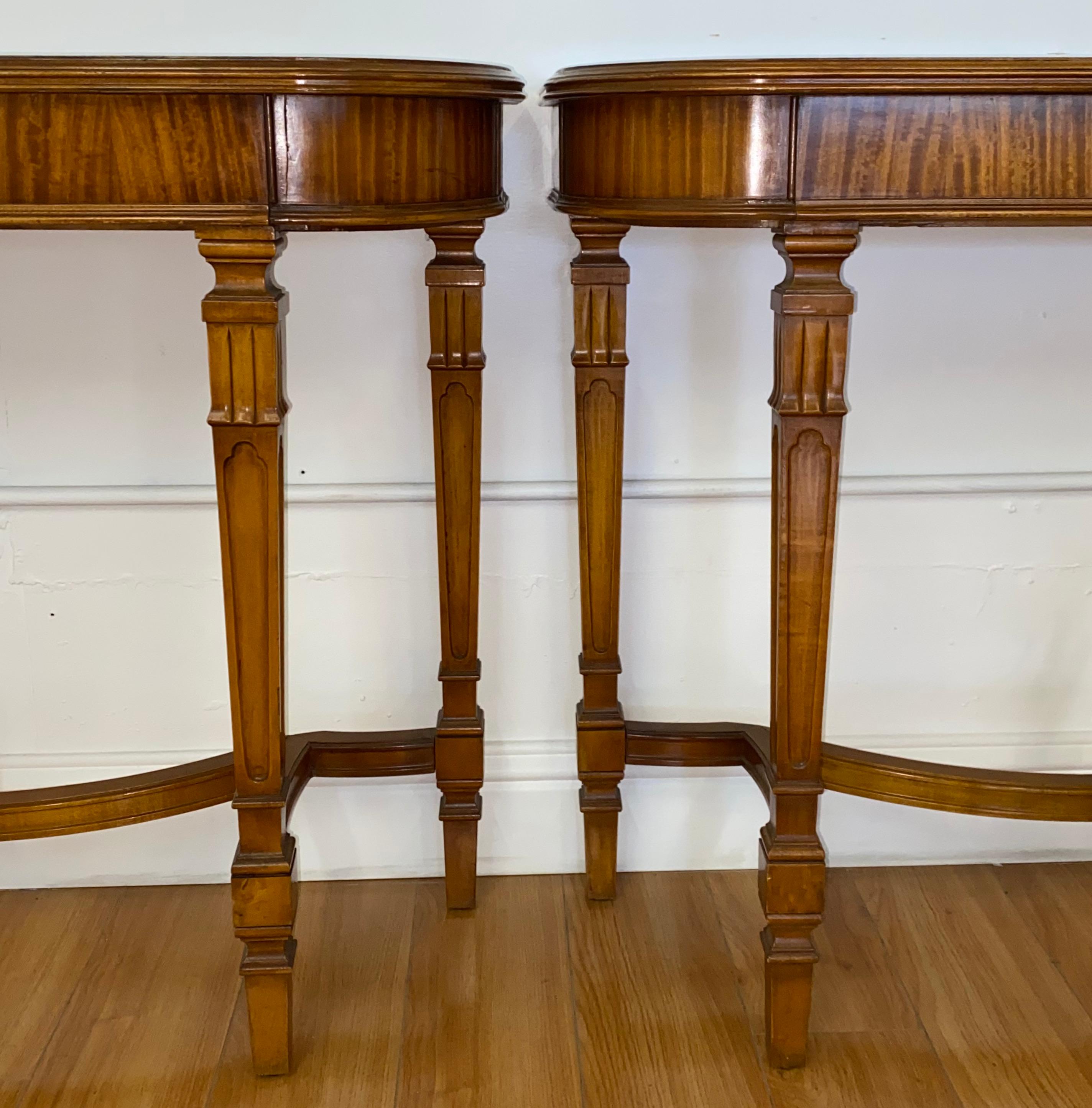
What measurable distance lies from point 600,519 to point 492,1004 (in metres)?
0.58

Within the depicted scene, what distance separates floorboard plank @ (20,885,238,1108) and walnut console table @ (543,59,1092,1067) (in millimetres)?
634

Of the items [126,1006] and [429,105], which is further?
[126,1006]

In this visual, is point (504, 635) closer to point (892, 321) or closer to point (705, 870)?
point (705, 870)

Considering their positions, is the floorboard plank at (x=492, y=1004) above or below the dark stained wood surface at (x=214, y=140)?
below

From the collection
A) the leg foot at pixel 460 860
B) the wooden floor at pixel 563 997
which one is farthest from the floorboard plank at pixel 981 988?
the leg foot at pixel 460 860

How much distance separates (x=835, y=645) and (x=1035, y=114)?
2.79 ft

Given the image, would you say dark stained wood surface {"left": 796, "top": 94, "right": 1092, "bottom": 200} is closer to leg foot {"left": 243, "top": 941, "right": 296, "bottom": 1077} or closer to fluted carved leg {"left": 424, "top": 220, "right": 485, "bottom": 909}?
fluted carved leg {"left": 424, "top": 220, "right": 485, "bottom": 909}

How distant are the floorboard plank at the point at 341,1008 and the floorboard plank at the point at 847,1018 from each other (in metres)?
0.41

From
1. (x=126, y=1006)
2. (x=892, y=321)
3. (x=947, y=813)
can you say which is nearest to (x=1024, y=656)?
(x=947, y=813)

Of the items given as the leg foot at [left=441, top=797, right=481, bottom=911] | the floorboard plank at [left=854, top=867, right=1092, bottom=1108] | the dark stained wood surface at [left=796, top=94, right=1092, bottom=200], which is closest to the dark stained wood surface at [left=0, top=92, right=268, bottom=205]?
the dark stained wood surface at [left=796, top=94, right=1092, bottom=200]

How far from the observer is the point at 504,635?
178cm

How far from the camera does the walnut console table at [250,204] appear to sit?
3.57 feet

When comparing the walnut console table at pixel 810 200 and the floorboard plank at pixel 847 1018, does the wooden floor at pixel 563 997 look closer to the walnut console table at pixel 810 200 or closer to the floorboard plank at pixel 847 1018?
the floorboard plank at pixel 847 1018

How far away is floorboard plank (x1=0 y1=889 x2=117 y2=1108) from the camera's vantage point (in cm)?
143
